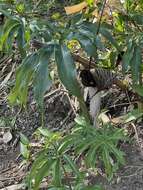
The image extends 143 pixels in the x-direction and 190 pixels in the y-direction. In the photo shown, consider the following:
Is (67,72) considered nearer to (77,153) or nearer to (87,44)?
(87,44)

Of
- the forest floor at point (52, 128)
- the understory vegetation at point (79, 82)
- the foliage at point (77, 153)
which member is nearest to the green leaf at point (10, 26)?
the understory vegetation at point (79, 82)

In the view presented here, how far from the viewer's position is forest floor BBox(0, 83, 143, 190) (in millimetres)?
1782

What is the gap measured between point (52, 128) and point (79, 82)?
0.32 meters

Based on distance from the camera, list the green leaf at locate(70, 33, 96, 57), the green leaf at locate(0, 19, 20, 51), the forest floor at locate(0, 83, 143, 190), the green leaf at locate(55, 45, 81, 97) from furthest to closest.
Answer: the forest floor at locate(0, 83, 143, 190) → the green leaf at locate(0, 19, 20, 51) → the green leaf at locate(70, 33, 96, 57) → the green leaf at locate(55, 45, 81, 97)

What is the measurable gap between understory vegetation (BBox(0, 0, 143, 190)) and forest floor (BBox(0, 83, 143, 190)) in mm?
33

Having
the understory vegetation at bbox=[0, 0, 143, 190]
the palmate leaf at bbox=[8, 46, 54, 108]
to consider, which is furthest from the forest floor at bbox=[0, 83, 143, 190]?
Result: the palmate leaf at bbox=[8, 46, 54, 108]

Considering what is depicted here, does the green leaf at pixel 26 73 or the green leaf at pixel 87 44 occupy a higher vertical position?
the green leaf at pixel 87 44

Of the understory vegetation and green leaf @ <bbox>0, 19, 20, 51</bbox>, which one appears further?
green leaf @ <bbox>0, 19, 20, 51</bbox>

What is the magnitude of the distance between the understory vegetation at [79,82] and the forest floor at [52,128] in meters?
0.03

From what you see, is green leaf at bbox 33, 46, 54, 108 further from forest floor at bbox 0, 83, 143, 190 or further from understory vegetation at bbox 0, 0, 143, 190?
forest floor at bbox 0, 83, 143, 190

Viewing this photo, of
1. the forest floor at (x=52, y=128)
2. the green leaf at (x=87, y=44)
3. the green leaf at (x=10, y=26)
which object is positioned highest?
the green leaf at (x=10, y=26)

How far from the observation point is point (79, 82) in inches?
78.3

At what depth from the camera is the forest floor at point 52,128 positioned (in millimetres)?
1782

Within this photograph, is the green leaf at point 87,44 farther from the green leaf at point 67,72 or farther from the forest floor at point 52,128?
the forest floor at point 52,128
